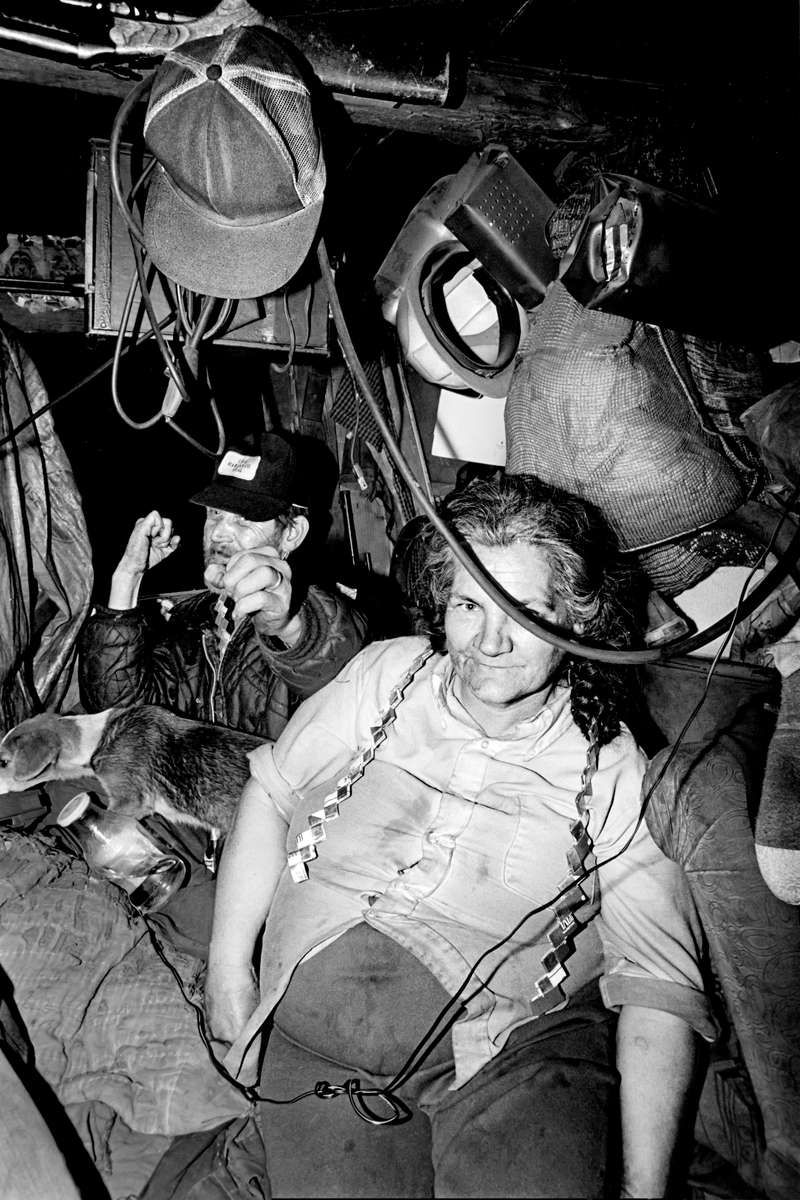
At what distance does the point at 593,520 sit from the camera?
73.1 inches

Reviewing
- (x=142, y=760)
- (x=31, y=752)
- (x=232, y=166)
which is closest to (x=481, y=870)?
(x=142, y=760)

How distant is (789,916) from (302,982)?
111cm

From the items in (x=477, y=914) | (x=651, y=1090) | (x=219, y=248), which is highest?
(x=219, y=248)

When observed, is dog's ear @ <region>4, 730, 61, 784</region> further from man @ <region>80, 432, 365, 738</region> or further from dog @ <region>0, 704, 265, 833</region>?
man @ <region>80, 432, 365, 738</region>

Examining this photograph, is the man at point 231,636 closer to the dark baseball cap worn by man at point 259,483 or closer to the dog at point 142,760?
the dark baseball cap worn by man at point 259,483

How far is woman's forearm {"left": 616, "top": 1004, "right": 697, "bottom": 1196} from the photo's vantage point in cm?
144

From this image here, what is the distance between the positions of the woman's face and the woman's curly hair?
0.04 meters

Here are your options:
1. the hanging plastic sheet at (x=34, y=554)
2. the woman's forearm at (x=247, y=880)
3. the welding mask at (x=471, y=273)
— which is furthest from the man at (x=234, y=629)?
the welding mask at (x=471, y=273)

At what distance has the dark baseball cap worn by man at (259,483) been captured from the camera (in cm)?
276

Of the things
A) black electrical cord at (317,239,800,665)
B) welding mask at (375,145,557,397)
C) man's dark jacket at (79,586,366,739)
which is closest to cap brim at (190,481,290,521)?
man's dark jacket at (79,586,366,739)

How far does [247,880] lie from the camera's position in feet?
5.95

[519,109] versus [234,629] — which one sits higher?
[519,109]

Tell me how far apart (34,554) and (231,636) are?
2.66ft

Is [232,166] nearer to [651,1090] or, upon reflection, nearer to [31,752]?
[31,752]
